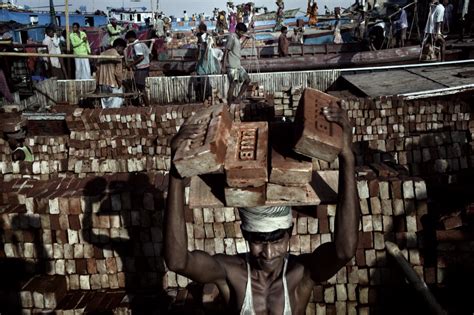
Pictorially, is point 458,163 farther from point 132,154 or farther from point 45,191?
point 45,191

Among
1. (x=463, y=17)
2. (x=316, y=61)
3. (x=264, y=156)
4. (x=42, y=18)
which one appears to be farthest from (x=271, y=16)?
(x=264, y=156)

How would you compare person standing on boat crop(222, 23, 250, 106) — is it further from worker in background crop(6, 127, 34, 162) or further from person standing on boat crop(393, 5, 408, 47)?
person standing on boat crop(393, 5, 408, 47)

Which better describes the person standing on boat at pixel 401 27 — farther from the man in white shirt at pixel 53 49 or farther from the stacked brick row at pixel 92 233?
the stacked brick row at pixel 92 233

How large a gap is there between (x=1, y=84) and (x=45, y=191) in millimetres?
9306

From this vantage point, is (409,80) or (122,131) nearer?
(122,131)

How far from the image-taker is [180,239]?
2.36 meters

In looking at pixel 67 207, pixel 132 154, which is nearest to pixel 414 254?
pixel 67 207

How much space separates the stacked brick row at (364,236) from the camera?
14.4 ft

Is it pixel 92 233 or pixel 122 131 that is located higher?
pixel 122 131

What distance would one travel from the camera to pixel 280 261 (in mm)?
2662

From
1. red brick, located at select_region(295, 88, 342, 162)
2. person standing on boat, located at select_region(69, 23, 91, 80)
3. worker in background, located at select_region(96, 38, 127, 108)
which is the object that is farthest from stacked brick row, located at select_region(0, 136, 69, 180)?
person standing on boat, located at select_region(69, 23, 91, 80)

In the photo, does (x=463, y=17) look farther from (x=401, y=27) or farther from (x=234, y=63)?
(x=234, y=63)

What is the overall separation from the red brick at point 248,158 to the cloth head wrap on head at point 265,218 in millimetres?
425

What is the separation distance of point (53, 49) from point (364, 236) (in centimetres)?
1557
